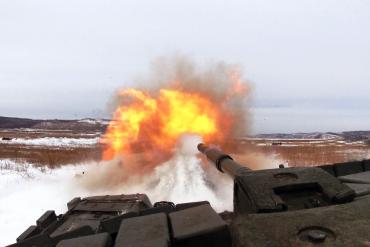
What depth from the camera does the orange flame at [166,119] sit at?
22047mm

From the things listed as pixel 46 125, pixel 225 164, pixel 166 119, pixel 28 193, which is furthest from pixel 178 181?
pixel 46 125

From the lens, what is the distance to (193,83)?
22.7 m

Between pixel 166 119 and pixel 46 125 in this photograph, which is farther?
pixel 46 125

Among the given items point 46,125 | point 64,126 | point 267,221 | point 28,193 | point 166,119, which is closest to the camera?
point 267,221

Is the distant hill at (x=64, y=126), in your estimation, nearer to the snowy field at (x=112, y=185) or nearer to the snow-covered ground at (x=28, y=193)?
the snow-covered ground at (x=28, y=193)

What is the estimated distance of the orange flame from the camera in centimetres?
2205

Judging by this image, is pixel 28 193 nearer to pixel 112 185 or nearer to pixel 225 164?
pixel 112 185

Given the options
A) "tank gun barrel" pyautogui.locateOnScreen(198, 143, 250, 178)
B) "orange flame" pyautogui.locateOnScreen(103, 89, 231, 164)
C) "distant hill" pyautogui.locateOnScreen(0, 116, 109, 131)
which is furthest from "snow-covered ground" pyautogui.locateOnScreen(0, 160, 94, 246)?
"distant hill" pyautogui.locateOnScreen(0, 116, 109, 131)

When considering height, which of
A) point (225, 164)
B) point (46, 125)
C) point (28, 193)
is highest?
point (225, 164)

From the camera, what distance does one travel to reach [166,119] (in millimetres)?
22172

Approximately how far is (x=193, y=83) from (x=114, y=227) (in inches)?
684

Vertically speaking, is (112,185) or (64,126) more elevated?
(112,185)

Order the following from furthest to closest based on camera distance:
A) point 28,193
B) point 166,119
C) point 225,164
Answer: point 166,119 → point 28,193 → point 225,164

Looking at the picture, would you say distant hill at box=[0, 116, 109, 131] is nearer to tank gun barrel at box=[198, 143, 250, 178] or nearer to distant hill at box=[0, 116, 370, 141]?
distant hill at box=[0, 116, 370, 141]
